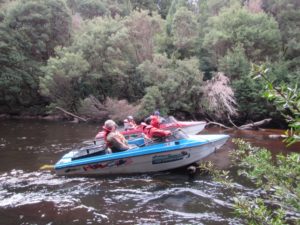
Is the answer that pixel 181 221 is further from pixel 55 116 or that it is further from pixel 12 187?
pixel 55 116

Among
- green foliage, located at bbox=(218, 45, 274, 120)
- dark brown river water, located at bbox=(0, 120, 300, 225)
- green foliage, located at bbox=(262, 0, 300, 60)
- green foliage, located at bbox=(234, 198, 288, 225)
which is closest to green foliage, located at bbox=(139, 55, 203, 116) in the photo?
green foliage, located at bbox=(218, 45, 274, 120)

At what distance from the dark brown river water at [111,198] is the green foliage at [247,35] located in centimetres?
1540

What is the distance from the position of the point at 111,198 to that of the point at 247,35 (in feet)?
68.2

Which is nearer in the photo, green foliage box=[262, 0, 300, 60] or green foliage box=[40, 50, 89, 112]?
green foliage box=[262, 0, 300, 60]

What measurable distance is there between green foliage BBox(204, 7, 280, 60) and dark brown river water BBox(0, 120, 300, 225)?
50.5ft

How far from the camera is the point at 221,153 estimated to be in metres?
14.2

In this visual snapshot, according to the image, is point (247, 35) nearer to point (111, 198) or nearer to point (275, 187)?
point (111, 198)

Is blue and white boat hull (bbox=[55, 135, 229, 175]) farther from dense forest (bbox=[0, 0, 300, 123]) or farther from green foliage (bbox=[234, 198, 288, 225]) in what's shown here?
dense forest (bbox=[0, 0, 300, 123])

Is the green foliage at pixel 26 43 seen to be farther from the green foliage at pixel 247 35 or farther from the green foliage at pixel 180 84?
the green foliage at pixel 247 35

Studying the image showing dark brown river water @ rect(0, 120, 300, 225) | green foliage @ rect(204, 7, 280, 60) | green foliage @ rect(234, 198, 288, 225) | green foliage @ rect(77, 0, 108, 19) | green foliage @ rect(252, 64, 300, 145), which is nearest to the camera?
green foliage @ rect(252, 64, 300, 145)

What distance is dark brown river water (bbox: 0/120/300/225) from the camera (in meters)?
7.72

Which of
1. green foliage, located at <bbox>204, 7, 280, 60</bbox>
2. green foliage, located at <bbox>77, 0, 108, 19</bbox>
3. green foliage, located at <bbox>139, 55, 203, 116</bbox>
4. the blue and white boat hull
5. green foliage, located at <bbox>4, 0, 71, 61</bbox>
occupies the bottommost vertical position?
the blue and white boat hull

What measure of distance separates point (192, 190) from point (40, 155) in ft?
24.5

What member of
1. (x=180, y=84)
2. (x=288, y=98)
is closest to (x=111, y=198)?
(x=288, y=98)
